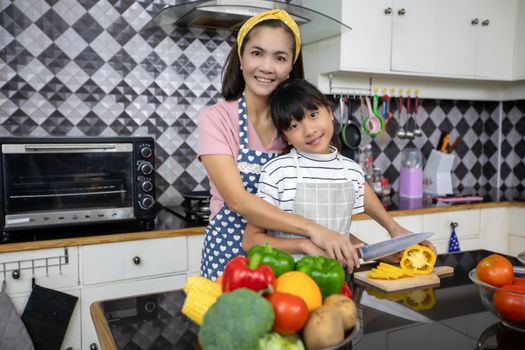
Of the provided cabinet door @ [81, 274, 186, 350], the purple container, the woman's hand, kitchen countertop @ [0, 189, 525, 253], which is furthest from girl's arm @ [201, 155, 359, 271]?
the purple container

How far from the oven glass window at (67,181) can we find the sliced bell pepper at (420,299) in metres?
1.20

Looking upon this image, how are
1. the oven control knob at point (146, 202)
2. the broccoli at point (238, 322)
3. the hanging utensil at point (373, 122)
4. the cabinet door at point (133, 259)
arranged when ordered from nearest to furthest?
1. the broccoli at point (238, 322)
2. the cabinet door at point (133, 259)
3. the oven control knob at point (146, 202)
4. the hanging utensil at point (373, 122)

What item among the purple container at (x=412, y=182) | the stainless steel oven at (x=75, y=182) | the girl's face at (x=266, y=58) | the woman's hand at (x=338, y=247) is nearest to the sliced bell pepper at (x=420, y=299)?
the woman's hand at (x=338, y=247)

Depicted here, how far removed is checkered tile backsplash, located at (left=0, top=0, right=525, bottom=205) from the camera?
6.91 feet

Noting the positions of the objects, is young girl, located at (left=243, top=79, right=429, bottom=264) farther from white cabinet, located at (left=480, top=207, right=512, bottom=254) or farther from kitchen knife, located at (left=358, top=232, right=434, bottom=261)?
white cabinet, located at (left=480, top=207, right=512, bottom=254)

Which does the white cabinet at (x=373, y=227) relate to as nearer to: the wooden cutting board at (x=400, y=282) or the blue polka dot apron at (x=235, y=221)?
the blue polka dot apron at (x=235, y=221)

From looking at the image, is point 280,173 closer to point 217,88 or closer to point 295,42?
point 295,42

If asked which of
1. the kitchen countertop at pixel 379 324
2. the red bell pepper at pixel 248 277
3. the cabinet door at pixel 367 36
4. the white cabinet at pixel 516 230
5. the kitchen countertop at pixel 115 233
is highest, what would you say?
the cabinet door at pixel 367 36

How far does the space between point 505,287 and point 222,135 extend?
30.6 inches

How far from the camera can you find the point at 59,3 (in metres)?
2.16

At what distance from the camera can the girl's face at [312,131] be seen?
126cm

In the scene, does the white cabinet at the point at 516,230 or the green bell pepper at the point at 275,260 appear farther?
the white cabinet at the point at 516,230

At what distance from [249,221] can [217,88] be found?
4.58 feet

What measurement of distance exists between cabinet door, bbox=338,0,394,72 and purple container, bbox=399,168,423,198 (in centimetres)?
65
